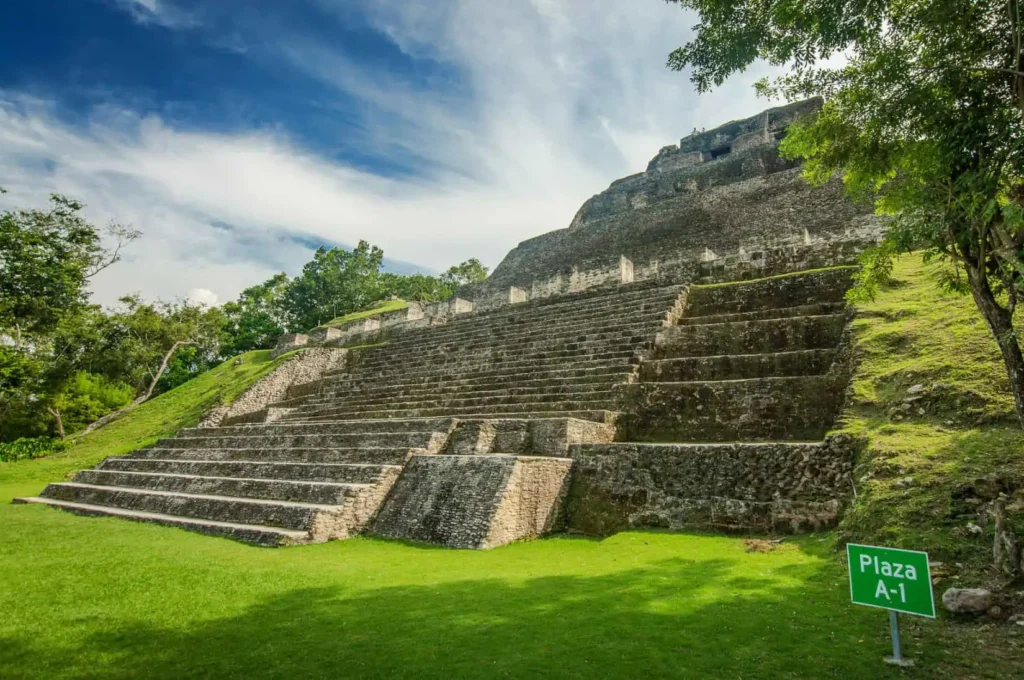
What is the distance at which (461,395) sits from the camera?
36.3 ft

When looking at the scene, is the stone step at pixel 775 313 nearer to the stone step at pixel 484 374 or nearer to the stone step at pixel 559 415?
the stone step at pixel 484 374

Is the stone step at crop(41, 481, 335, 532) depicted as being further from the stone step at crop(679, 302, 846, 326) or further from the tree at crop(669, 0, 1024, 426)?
the stone step at crop(679, 302, 846, 326)

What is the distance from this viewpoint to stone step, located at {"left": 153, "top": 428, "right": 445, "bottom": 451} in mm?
8516

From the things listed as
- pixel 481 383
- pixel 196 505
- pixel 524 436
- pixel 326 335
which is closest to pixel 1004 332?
pixel 524 436

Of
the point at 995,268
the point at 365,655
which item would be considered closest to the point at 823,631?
the point at 365,655

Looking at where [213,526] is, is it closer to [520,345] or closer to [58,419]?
[520,345]

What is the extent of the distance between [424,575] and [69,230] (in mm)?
13627

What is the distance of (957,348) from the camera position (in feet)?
20.5

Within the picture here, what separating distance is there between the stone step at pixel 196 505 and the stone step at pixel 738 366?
5.28 metres

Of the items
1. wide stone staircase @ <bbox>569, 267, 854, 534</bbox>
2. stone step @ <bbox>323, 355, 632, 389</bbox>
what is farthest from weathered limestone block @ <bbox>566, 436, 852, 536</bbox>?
stone step @ <bbox>323, 355, 632, 389</bbox>

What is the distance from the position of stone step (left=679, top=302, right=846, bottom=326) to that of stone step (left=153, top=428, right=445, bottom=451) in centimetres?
544

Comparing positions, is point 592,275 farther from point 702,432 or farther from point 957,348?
point 957,348

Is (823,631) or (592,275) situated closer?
(823,631)

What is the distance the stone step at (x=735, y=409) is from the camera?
708 cm
